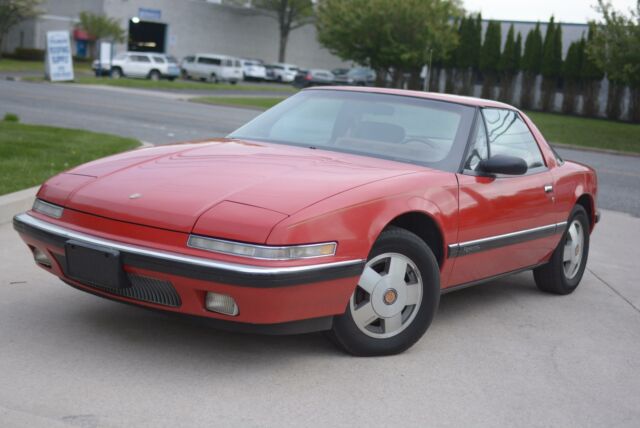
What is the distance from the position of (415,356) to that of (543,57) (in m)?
42.2

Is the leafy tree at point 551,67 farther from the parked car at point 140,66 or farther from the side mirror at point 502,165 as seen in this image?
the side mirror at point 502,165

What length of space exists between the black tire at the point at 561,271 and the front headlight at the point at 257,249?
9.50 ft

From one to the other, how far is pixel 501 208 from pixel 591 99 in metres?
39.7

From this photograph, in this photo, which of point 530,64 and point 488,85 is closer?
point 530,64

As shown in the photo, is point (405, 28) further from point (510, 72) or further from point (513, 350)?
point (513, 350)

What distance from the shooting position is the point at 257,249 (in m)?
4.14

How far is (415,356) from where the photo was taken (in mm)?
4961

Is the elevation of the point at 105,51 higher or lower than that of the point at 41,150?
higher

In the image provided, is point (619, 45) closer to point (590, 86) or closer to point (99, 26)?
point (590, 86)

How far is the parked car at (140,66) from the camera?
5338cm

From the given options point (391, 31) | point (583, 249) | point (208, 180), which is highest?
point (391, 31)

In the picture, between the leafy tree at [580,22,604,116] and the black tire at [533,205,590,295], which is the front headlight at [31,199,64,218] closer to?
the black tire at [533,205,590,295]

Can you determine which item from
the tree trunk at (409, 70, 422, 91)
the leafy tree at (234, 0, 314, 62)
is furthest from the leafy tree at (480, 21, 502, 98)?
the leafy tree at (234, 0, 314, 62)

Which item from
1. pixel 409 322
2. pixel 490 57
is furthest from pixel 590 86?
pixel 409 322
